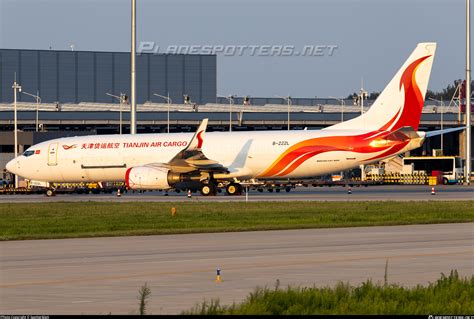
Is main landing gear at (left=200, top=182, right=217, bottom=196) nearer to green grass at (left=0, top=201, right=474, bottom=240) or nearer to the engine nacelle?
the engine nacelle

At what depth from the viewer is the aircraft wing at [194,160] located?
198 feet

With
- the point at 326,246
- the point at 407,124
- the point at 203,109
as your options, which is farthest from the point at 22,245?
the point at 203,109

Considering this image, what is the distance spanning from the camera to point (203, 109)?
133375mm

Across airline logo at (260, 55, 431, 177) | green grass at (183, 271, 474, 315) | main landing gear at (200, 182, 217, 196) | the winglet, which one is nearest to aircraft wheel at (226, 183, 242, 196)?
main landing gear at (200, 182, 217, 196)

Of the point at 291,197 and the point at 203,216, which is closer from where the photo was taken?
the point at 203,216

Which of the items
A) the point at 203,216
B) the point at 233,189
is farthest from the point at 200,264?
the point at 233,189

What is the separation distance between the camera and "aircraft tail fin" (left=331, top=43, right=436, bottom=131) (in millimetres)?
61625

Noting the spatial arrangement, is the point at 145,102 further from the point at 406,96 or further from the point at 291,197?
the point at 291,197

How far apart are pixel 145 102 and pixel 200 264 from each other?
125996 millimetres

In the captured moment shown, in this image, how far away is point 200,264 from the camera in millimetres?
23234

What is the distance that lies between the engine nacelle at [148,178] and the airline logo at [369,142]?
20.5ft

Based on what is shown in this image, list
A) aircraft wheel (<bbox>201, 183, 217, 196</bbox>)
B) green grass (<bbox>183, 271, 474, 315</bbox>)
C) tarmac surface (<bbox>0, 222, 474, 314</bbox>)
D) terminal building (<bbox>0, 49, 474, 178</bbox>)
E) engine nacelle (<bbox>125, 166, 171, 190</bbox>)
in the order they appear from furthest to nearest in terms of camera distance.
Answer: terminal building (<bbox>0, 49, 474, 178</bbox>), aircraft wheel (<bbox>201, 183, 217, 196</bbox>), engine nacelle (<bbox>125, 166, 171, 190</bbox>), tarmac surface (<bbox>0, 222, 474, 314</bbox>), green grass (<bbox>183, 271, 474, 315</bbox>)

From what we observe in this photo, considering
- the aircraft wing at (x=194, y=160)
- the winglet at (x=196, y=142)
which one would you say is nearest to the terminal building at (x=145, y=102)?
the aircraft wing at (x=194, y=160)

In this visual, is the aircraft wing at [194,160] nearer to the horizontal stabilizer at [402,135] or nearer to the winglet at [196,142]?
the winglet at [196,142]
